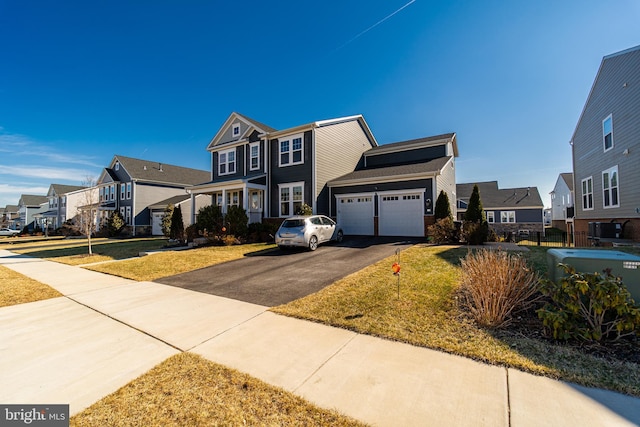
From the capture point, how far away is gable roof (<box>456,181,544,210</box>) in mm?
28953

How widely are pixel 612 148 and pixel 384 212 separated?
1148 centimetres

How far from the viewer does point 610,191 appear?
1341cm

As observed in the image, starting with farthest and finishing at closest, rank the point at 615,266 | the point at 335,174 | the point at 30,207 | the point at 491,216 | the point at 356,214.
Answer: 1. the point at 30,207
2. the point at 491,216
3. the point at 335,174
4. the point at 356,214
5. the point at 615,266

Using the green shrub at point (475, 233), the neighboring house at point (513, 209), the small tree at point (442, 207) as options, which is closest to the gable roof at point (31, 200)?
the small tree at point (442, 207)

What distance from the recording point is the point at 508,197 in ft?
101

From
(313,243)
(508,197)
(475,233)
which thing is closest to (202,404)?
(313,243)

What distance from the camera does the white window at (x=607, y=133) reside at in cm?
1311

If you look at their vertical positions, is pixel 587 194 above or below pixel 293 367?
above

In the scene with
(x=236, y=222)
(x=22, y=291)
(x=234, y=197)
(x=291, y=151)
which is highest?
(x=291, y=151)

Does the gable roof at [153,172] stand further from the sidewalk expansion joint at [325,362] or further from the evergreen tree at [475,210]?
the sidewalk expansion joint at [325,362]

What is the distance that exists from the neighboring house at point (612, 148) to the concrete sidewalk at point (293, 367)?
14661 mm

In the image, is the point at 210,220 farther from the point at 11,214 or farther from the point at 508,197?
the point at 11,214

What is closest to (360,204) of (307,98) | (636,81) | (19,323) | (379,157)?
(379,157)

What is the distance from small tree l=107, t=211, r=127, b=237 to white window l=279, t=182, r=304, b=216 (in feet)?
78.4
